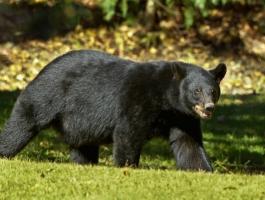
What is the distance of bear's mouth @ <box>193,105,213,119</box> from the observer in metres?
8.70

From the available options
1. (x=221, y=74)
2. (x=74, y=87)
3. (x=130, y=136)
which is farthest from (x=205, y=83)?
(x=74, y=87)

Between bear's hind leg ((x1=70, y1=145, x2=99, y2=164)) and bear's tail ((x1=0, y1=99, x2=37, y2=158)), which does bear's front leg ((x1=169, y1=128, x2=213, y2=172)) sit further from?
bear's tail ((x1=0, y1=99, x2=37, y2=158))

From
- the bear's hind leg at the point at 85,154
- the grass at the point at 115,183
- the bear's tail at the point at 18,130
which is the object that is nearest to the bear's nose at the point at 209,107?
the grass at the point at 115,183

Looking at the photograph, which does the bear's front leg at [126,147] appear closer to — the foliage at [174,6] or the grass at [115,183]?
the grass at [115,183]

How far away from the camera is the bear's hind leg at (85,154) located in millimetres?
9969

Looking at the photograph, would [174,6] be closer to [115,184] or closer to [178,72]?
[178,72]

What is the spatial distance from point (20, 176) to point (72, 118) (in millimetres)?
1941

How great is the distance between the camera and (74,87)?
9.51 meters

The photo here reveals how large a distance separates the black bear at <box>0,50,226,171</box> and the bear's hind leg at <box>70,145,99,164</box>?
28 millimetres

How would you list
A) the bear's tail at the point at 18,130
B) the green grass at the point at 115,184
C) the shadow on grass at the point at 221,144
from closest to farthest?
the green grass at the point at 115,184, the bear's tail at the point at 18,130, the shadow on grass at the point at 221,144

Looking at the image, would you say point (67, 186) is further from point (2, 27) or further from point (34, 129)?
point (2, 27)

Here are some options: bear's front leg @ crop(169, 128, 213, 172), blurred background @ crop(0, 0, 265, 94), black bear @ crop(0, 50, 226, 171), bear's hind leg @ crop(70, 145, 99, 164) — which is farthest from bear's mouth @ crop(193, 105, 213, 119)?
blurred background @ crop(0, 0, 265, 94)

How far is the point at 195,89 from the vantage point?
29.1 ft

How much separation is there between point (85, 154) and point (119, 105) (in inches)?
47.5
